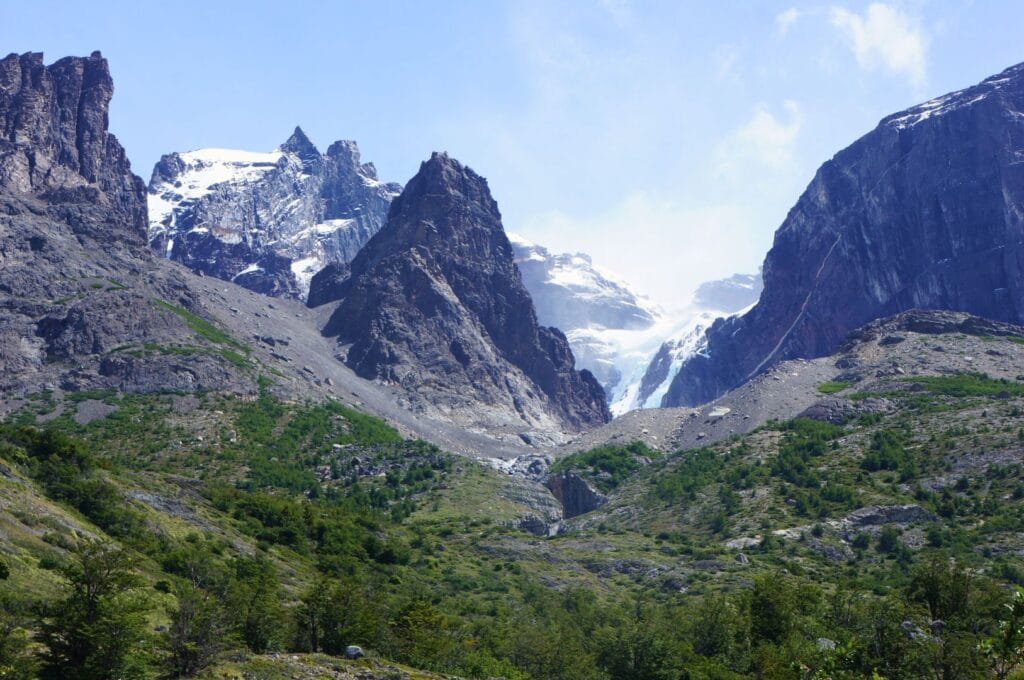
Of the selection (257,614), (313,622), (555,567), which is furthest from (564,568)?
(257,614)

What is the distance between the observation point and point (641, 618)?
11031 centimetres

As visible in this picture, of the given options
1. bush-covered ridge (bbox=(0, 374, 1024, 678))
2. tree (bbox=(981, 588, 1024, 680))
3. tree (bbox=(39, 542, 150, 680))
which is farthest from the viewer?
bush-covered ridge (bbox=(0, 374, 1024, 678))

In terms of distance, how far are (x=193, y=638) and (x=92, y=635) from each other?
692 cm

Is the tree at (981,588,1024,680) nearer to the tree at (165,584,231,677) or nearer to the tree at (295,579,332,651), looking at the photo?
the tree at (165,584,231,677)

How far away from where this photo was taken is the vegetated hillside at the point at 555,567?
200ft

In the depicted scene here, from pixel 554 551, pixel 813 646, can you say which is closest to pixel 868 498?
pixel 554 551

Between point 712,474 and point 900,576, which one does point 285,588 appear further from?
point 712,474

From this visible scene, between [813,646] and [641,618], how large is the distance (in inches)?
1305

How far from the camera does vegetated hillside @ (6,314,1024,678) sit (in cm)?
6106

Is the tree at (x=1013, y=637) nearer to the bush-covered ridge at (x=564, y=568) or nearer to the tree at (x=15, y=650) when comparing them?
the bush-covered ridge at (x=564, y=568)

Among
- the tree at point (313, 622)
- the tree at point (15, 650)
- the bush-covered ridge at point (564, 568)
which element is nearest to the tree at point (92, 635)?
the bush-covered ridge at point (564, 568)

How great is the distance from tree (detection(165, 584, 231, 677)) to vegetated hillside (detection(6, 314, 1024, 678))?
5.6 inches

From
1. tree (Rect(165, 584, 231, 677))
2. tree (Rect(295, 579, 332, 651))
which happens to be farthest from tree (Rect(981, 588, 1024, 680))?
tree (Rect(295, 579, 332, 651))

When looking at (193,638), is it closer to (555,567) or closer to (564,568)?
(564,568)
